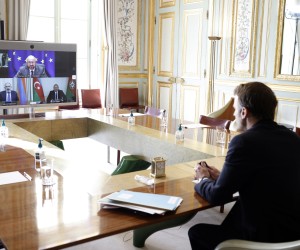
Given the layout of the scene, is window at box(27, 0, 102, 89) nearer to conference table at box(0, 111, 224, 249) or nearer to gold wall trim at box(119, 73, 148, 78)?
gold wall trim at box(119, 73, 148, 78)

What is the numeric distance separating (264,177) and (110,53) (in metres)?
5.60

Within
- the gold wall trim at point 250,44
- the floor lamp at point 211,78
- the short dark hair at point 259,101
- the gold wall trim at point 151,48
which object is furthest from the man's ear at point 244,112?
the gold wall trim at point 151,48

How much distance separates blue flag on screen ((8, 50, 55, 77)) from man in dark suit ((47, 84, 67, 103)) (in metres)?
0.15

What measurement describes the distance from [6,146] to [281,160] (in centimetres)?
195

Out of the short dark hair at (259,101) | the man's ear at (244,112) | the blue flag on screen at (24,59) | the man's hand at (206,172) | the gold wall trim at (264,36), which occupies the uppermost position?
the gold wall trim at (264,36)

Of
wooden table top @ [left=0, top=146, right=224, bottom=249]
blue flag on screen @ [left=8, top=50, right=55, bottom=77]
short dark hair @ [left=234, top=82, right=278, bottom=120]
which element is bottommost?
wooden table top @ [left=0, top=146, right=224, bottom=249]

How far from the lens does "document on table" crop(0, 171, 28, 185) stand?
6.44 ft

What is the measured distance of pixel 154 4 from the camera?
7094 millimetres

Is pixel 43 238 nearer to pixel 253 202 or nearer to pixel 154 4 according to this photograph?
pixel 253 202

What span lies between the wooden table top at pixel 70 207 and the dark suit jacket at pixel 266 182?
0.76 ft

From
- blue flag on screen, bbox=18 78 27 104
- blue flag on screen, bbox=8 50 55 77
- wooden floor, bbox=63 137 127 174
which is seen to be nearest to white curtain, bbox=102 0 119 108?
wooden floor, bbox=63 137 127 174

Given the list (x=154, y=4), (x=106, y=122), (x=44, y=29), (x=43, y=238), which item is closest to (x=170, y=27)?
(x=154, y=4)

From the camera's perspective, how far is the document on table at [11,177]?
6.44 feet

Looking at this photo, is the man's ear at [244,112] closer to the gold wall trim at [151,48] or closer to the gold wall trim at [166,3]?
the gold wall trim at [166,3]
